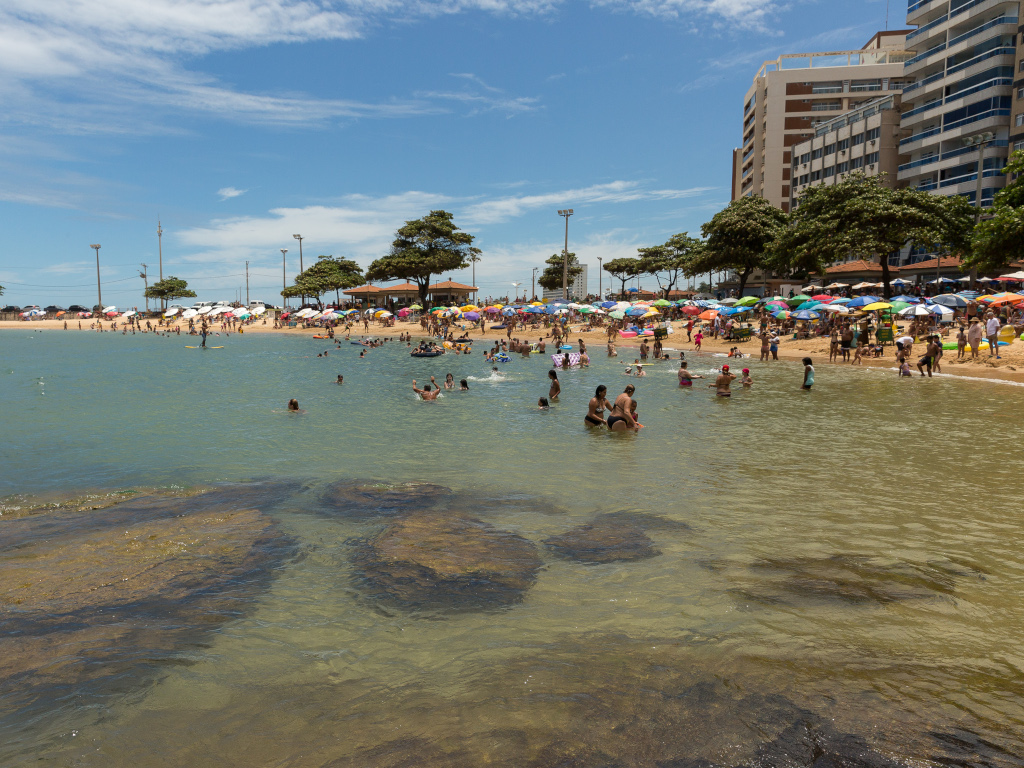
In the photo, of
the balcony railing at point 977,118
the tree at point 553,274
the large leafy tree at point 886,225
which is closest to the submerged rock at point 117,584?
the large leafy tree at point 886,225

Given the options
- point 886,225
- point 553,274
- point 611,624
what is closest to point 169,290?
point 553,274

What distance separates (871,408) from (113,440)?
2199cm

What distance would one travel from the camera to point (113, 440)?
16.5 m

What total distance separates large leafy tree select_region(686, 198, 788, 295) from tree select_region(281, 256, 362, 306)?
52.6 metres

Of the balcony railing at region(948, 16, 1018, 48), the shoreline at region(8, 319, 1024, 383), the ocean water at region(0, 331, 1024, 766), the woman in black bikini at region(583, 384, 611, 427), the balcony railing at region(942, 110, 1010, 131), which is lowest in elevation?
the ocean water at region(0, 331, 1024, 766)

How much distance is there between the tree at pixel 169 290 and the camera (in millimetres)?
100206

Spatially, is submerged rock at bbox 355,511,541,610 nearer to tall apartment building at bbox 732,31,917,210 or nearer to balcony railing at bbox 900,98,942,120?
balcony railing at bbox 900,98,942,120

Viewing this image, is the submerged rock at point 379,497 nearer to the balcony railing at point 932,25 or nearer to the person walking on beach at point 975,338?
the person walking on beach at point 975,338

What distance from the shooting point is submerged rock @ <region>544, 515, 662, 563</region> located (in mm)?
7773

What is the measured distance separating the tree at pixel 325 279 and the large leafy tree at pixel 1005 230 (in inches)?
2961

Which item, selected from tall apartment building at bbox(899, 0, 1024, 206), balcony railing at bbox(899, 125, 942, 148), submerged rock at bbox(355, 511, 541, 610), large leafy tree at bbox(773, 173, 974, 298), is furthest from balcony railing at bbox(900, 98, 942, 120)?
submerged rock at bbox(355, 511, 541, 610)

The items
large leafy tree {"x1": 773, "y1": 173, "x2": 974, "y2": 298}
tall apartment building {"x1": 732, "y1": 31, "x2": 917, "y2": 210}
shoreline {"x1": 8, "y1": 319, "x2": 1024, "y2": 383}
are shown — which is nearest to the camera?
shoreline {"x1": 8, "y1": 319, "x2": 1024, "y2": 383}

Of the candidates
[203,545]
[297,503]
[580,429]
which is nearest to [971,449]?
[580,429]

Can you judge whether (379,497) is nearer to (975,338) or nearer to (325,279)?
(975,338)
